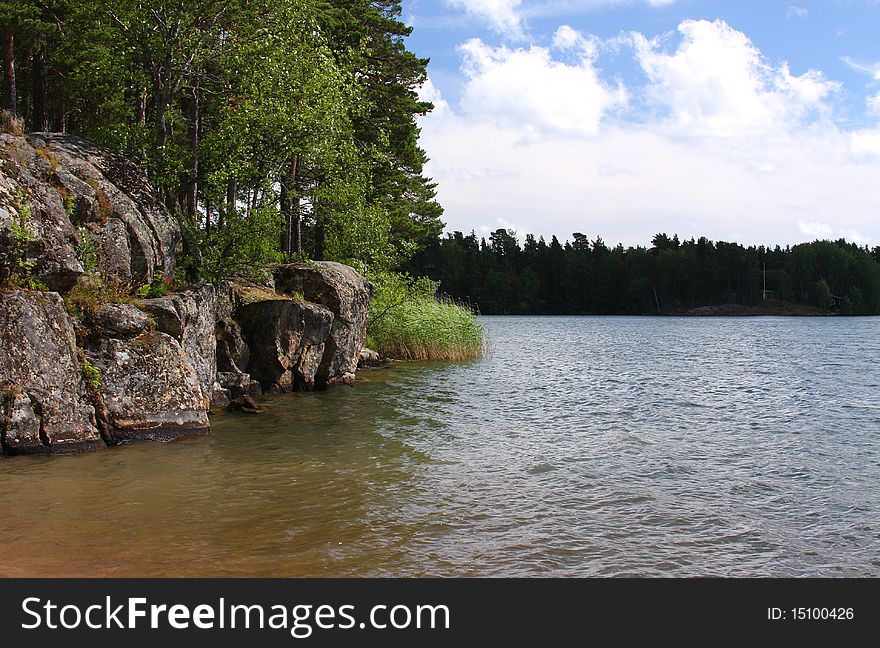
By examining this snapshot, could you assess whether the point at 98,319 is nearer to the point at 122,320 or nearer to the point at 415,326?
the point at 122,320

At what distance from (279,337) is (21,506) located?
12.4 metres

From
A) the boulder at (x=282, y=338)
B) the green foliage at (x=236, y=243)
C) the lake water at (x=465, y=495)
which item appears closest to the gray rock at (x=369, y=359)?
the boulder at (x=282, y=338)

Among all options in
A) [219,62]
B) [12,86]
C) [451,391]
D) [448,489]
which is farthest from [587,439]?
[12,86]

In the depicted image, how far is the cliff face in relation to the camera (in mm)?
12734

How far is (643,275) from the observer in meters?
161

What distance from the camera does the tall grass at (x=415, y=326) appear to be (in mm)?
32844

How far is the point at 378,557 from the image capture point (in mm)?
8297

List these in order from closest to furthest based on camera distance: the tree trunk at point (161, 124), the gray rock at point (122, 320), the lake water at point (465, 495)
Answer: the lake water at point (465, 495), the gray rock at point (122, 320), the tree trunk at point (161, 124)

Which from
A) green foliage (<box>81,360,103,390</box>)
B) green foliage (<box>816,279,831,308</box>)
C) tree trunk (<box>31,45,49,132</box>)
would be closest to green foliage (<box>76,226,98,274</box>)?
green foliage (<box>81,360,103,390</box>)

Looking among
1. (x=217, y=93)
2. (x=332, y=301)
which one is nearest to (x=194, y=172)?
(x=217, y=93)

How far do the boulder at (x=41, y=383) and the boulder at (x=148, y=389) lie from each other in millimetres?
594

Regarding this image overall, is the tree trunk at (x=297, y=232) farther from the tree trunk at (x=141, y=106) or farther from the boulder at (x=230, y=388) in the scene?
the boulder at (x=230, y=388)

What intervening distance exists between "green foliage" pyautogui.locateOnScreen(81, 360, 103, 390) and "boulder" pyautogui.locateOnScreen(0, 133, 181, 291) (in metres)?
1.79

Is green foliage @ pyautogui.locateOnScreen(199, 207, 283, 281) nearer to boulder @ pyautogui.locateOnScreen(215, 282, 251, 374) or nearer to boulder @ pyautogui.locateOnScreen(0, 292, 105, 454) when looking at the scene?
boulder @ pyautogui.locateOnScreen(215, 282, 251, 374)
